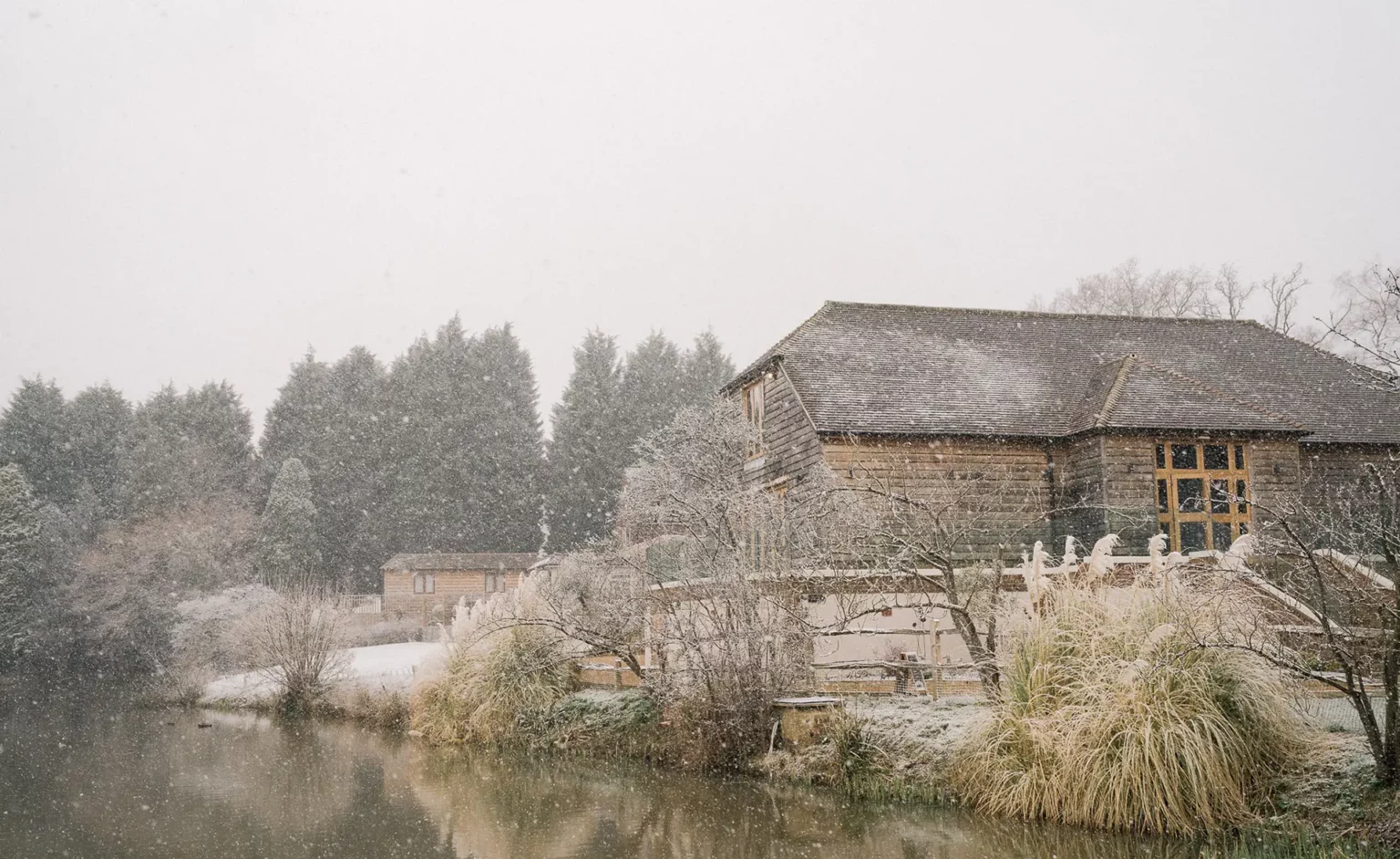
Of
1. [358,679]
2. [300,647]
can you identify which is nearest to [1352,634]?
[358,679]

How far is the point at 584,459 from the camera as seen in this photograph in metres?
47.4

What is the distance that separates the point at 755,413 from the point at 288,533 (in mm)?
26315

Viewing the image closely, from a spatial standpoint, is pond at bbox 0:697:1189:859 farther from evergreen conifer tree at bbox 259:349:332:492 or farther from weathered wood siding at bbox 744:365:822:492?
evergreen conifer tree at bbox 259:349:332:492

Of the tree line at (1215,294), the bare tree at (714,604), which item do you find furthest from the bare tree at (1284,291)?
the bare tree at (714,604)

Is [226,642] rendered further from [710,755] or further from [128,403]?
[128,403]

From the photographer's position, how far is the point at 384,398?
50312 millimetres

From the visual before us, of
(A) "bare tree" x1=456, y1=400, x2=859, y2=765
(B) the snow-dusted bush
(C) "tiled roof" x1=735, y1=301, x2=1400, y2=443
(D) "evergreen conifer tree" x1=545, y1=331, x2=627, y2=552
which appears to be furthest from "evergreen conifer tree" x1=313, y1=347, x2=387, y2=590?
(A) "bare tree" x1=456, y1=400, x2=859, y2=765

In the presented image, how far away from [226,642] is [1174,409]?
71.9 feet

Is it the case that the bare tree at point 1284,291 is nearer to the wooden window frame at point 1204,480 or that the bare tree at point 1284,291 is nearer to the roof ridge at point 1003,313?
the roof ridge at point 1003,313

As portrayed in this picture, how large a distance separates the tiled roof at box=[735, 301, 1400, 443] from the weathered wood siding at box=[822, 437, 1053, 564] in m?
0.35

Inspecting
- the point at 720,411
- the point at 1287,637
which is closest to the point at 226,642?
the point at 720,411

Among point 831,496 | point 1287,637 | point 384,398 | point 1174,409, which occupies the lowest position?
point 1287,637

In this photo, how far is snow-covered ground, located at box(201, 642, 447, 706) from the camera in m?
19.7

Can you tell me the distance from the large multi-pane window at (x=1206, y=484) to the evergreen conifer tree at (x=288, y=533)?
31.1 meters
